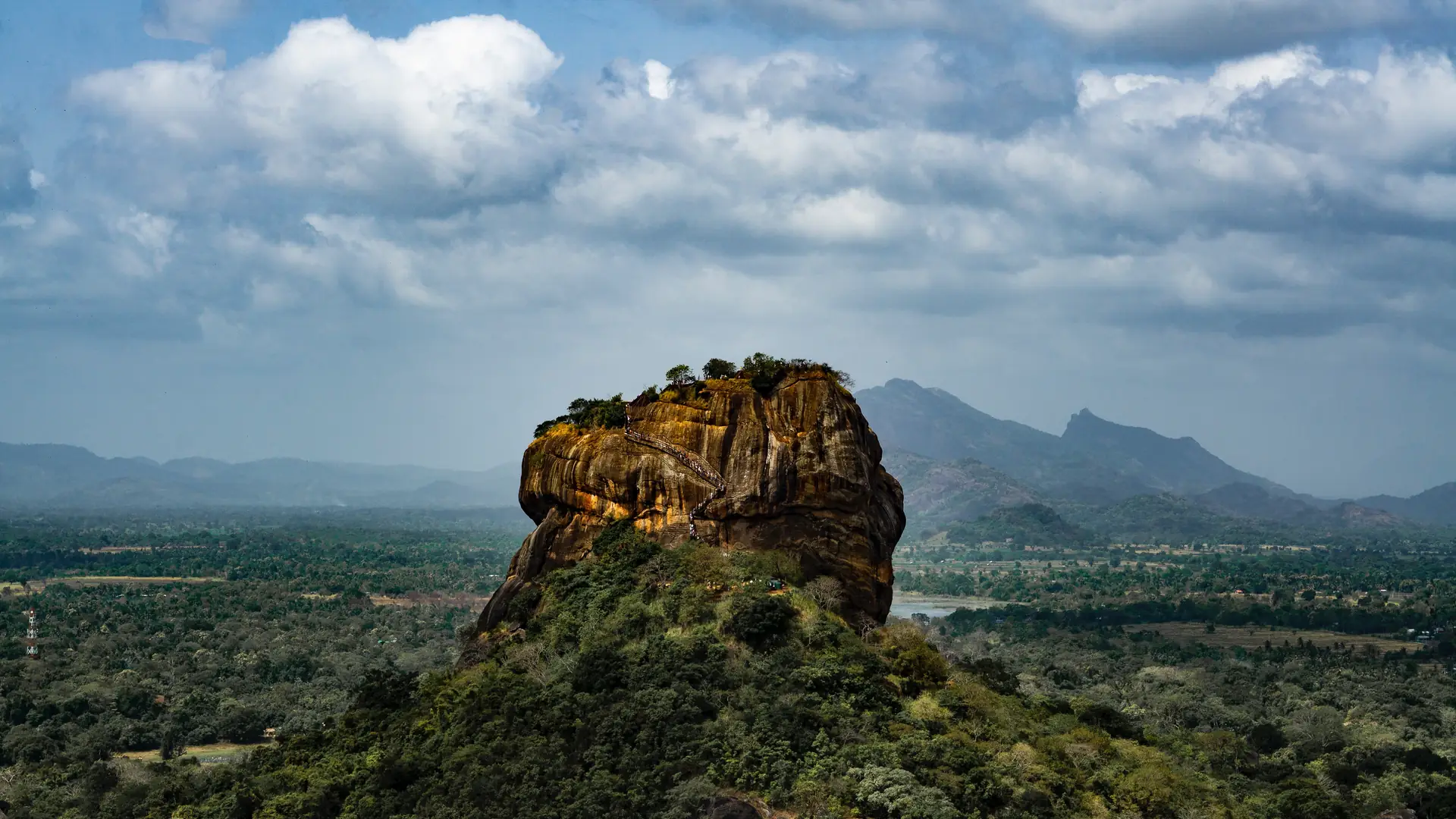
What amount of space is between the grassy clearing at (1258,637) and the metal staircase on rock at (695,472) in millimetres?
90917

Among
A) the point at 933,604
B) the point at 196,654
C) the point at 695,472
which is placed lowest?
the point at 933,604

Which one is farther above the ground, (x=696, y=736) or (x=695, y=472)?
(x=695, y=472)

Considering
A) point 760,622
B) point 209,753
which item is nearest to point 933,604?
point 209,753

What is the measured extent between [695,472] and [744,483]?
2.04 meters

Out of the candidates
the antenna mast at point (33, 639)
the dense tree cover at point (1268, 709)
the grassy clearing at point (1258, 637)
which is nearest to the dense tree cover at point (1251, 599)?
the grassy clearing at point (1258, 637)

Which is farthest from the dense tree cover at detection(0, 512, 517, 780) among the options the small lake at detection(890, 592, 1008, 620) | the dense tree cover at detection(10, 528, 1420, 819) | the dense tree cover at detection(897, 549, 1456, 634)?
the dense tree cover at detection(897, 549, 1456, 634)

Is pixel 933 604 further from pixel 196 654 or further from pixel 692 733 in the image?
pixel 692 733

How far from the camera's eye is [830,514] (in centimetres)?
4912

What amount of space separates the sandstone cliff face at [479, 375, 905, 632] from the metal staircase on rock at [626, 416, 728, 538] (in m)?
0.04

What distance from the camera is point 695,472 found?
5022 centimetres

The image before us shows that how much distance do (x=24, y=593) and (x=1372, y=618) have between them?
454 ft

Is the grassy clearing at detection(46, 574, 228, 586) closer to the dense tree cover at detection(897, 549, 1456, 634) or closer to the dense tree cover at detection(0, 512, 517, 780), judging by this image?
the dense tree cover at detection(0, 512, 517, 780)

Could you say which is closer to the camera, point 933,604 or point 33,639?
point 33,639

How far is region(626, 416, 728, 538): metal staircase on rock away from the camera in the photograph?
1955 inches
